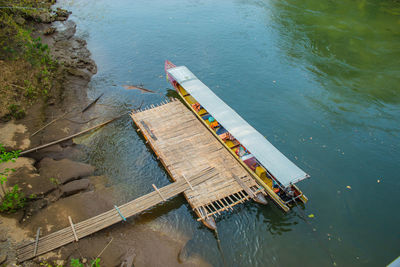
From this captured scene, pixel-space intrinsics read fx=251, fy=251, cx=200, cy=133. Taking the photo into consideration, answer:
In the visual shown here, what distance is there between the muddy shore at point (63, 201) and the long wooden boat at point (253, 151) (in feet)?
24.4

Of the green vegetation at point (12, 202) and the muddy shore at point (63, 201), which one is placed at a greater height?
the green vegetation at point (12, 202)

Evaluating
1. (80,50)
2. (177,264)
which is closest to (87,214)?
(177,264)

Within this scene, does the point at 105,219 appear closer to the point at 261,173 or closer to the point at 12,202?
the point at 12,202

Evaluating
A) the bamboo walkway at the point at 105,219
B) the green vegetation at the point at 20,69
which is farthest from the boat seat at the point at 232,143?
the green vegetation at the point at 20,69

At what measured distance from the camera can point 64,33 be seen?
3844 cm

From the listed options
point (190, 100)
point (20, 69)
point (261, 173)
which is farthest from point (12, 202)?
point (190, 100)

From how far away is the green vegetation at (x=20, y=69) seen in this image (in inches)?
924

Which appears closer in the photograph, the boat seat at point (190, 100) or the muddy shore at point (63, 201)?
the muddy shore at point (63, 201)

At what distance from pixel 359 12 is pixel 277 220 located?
46.9 meters

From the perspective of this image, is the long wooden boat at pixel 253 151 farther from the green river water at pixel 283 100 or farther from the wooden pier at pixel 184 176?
the green river water at pixel 283 100

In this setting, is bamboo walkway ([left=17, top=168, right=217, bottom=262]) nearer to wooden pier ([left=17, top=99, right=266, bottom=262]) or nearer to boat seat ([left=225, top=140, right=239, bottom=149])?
wooden pier ([left=17, top=99, right=266, bottom=262])

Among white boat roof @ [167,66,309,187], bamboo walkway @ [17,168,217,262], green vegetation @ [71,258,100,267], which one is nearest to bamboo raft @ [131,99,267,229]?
bamboo walkway @ [17,168,217,262]

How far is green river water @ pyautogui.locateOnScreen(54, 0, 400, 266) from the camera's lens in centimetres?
1778

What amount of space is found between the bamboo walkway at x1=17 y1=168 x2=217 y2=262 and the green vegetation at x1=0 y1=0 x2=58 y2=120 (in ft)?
42.5
